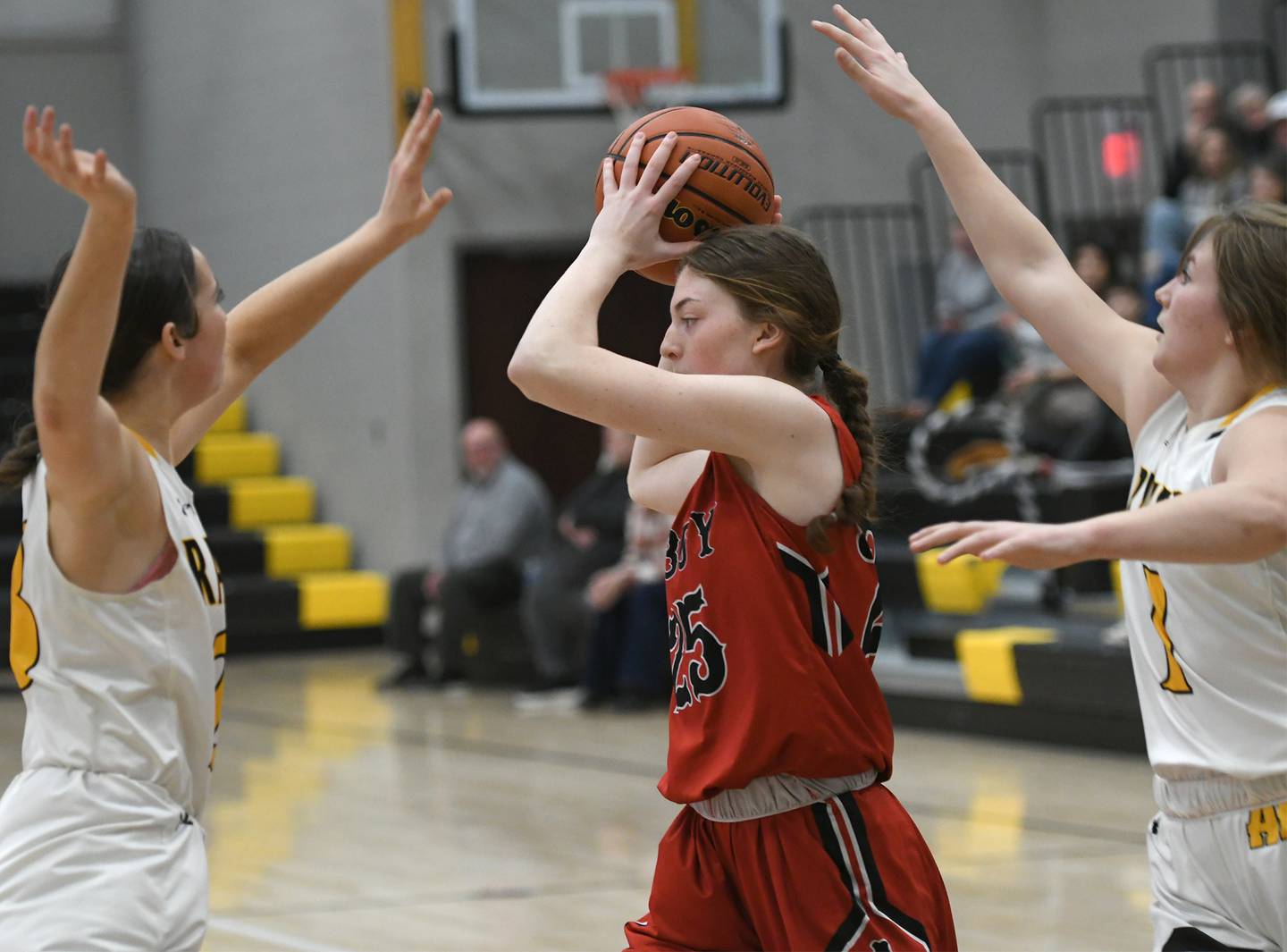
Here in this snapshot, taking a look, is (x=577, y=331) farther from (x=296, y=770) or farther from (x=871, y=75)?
(x=296, y=770)

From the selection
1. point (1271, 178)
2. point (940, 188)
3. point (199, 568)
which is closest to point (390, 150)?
point (940, 188)

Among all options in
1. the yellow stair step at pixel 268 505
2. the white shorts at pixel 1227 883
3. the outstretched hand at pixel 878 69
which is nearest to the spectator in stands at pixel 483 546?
the yellow stair step at pixel 268 505

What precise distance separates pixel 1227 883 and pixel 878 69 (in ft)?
4.50

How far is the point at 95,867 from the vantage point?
7.63 ft

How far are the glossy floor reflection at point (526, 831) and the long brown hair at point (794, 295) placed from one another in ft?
7.67

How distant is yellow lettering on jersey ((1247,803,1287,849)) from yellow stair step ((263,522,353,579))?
10632 millimetres

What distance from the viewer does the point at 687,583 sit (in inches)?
98.7

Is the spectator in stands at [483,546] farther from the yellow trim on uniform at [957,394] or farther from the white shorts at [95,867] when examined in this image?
the white shorts at [95,867]

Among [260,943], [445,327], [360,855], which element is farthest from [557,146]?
[260,943]

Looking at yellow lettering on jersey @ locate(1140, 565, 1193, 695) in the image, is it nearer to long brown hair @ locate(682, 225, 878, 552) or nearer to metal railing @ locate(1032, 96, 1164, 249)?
long brown hair @ locate(682, 225, 878, 552)

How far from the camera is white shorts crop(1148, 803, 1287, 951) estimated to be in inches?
94.0

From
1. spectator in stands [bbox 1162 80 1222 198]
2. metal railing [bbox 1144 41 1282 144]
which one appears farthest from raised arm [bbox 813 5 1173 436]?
metal railing [bbox 1144 41 1282 144]

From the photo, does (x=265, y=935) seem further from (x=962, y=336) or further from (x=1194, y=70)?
(x=1194, y=70)

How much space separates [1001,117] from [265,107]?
5431 millimetres
